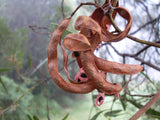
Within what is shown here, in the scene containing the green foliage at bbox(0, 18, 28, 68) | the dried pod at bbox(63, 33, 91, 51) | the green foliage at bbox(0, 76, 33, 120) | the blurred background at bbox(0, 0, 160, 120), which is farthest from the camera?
the green foliage at bbox(0, 18, 28, 68)

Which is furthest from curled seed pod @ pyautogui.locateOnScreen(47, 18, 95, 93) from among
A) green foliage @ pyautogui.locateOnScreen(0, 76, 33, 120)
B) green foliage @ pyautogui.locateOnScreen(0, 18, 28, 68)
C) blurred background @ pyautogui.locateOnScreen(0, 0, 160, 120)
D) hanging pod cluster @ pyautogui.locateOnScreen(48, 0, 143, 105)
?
green foliage @ pyautogui.locateOnScreen(0, 18, 28, 68)

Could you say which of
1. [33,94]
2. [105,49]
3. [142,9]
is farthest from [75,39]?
[33,94]

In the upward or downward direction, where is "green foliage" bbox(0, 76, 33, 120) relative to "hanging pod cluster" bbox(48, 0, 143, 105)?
downward

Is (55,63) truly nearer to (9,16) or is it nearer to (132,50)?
(132,50)

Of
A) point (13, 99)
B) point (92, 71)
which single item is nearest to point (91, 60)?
point (92, 71)

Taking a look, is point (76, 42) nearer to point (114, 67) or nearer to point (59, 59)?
point (114, 67)

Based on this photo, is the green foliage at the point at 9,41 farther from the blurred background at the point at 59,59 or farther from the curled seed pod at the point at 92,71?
the curled seed pod at the point at 92,71

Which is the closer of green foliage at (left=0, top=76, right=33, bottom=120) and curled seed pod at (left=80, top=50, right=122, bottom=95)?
curled seed pod at (left=80, top=50, right=122, bottom=95)

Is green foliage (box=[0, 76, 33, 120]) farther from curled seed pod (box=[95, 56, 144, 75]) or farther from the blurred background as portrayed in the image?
curled seed pod (box=[95, 56, 144, 75])
